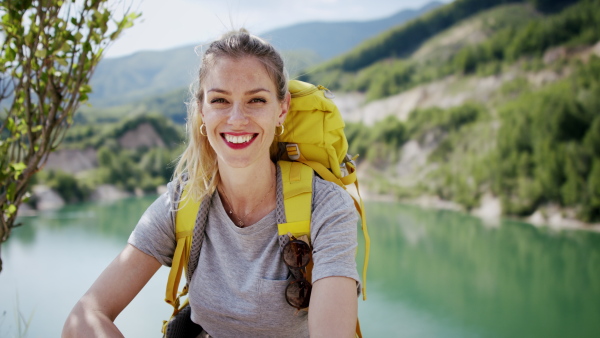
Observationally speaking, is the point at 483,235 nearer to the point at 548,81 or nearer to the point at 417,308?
the point at 417,308

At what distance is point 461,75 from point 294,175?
3936 centimetres

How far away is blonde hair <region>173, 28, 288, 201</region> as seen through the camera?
1.42 m

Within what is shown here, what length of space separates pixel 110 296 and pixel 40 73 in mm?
1137

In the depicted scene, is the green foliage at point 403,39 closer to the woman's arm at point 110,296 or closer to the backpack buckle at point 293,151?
the backpack buckle at point 293,151

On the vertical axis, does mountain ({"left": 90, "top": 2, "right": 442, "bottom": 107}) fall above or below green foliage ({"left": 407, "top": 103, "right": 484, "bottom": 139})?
above

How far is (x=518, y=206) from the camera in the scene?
21.0 m

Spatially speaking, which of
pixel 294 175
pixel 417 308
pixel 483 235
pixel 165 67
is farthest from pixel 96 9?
pixel 165 67

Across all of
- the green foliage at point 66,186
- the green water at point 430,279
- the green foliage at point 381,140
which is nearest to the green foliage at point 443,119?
the green foliage at point 381,140

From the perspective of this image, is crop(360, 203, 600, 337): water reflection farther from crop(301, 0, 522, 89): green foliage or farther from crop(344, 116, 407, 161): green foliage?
crop(301, 0, 522, 89): green foliage

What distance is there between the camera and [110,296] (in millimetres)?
1385

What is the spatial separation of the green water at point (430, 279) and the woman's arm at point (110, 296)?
373 cm

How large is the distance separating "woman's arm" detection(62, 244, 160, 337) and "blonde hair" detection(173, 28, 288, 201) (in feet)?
0.77

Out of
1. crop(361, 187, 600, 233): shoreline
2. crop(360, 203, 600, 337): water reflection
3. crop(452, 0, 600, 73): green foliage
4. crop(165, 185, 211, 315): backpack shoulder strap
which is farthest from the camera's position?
crop(452, 0, 600, 73): green foliage

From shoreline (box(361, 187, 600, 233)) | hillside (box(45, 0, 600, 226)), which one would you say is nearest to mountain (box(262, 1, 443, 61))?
hillside (box(45, 0, 600, 226))
